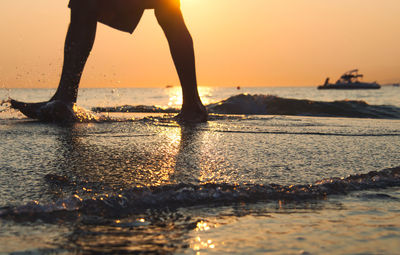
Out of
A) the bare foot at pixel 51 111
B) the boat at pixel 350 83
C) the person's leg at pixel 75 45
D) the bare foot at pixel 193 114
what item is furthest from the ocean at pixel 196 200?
the boat at pixel 350 83

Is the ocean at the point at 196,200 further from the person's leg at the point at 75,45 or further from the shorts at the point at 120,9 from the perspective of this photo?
the shorts at the point at 120,9

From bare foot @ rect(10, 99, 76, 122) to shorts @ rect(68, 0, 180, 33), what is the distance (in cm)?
→ 128

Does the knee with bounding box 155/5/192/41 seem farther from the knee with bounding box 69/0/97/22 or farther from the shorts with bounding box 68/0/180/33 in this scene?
the knee with bounding box 69/0/97/22

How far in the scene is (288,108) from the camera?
1134cm

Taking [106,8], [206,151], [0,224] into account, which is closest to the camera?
[0,224]

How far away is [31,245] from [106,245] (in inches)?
8.1

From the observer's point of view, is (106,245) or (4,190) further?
(4,190)

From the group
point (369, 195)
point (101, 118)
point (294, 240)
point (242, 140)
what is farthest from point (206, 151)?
point (101, 118)

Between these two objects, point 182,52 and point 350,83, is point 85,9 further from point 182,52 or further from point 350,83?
point 350,83

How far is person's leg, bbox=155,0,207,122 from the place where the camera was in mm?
6059

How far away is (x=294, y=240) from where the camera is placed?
1.30m

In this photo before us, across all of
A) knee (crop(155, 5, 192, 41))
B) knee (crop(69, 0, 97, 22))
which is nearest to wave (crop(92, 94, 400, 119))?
knee (crop(155, 5, 192, 41))

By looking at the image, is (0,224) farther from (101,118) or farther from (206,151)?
(101,118)

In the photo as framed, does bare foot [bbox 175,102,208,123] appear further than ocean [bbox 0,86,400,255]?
Yes
